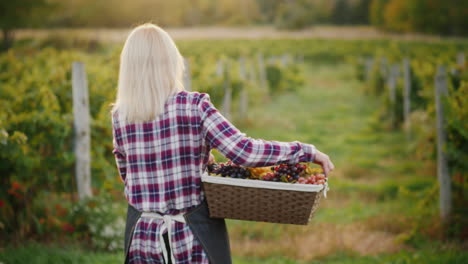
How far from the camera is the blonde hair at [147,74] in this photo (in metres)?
2.09

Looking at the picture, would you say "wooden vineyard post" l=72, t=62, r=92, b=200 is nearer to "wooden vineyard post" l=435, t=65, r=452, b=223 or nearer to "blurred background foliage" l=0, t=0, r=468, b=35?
"wooden vineyard post" l=435, t=65, r=452, b=223

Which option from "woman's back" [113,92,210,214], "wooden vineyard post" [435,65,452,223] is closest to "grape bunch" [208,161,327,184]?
"woman's back" [113,92,210,214]

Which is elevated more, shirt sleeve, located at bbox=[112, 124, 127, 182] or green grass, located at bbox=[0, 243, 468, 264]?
shirt sleeve, located at bbox=[112, 124, 127, 182]

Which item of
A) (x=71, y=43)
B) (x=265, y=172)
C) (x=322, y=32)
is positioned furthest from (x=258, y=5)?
(x=265, y=172)

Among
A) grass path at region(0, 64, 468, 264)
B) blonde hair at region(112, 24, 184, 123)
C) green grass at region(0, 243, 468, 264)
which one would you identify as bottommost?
grass path at region(0, 64, 468, 264)

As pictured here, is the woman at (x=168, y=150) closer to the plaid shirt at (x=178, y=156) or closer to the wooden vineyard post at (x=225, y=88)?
the plaid shirt at (x=178, y=156)

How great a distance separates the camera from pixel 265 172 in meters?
2.39

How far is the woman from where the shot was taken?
2100 mm

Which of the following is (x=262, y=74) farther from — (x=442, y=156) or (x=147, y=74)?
(x=147, y=74)

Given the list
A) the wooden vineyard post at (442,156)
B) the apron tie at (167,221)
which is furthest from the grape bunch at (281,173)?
the wooden vineyard post at (442,156)

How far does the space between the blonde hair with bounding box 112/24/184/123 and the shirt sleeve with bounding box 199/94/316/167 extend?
0.60 ft

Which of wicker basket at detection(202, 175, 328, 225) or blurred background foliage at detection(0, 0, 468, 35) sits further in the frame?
blurred background foliage at detection(0, 0, 468, 35)

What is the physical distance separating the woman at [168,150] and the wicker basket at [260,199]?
3.4 inches

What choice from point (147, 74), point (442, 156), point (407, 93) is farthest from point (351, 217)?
point (407, 93)
